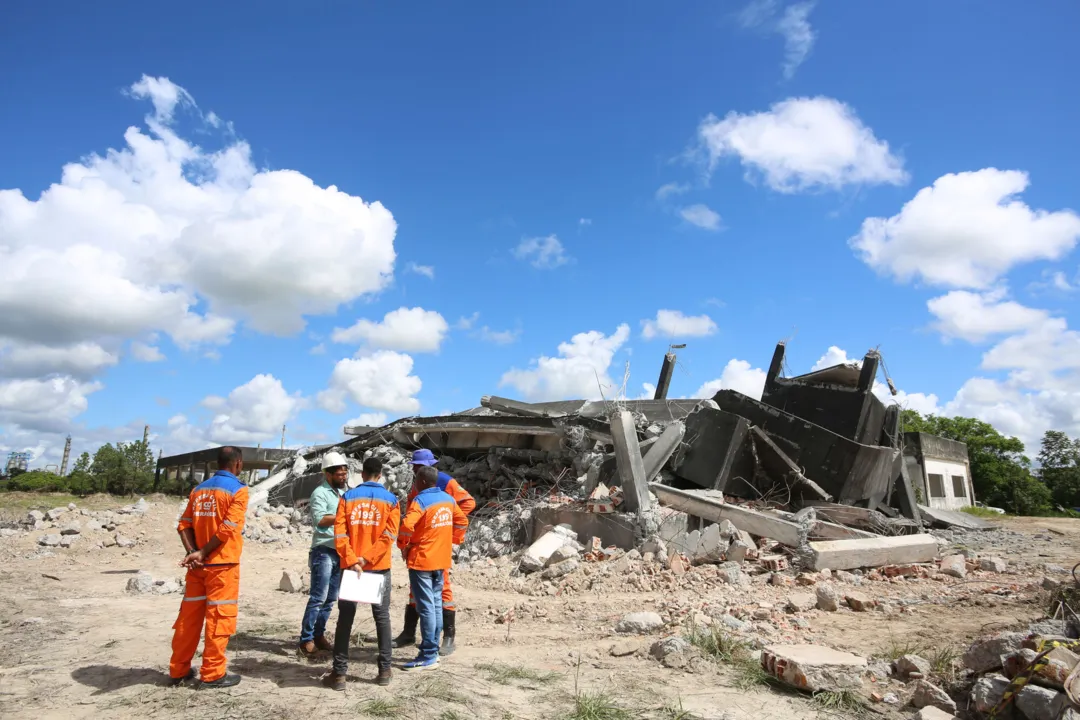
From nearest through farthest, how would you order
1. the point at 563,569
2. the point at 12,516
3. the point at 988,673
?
the point at 988,673
the point at 563,569
the point at 12,516

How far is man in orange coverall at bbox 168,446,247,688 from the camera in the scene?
4.16 m

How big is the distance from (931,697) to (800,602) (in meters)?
2.70

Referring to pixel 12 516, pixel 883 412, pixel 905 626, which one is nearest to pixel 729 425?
pixel 883 412

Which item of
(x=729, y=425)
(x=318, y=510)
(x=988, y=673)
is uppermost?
(x=729, y=425)

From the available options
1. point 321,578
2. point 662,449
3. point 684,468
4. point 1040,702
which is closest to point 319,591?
point 321,578

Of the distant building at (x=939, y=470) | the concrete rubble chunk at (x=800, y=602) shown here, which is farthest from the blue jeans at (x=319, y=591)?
the distant building at (x=939, y=470)

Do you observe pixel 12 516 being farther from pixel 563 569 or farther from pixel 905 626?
pixel 905 626

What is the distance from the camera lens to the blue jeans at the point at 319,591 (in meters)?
5.05

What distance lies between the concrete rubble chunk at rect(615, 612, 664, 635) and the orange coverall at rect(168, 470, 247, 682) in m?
3.31

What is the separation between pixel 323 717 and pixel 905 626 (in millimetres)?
5021

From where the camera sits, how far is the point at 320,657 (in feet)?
16.7

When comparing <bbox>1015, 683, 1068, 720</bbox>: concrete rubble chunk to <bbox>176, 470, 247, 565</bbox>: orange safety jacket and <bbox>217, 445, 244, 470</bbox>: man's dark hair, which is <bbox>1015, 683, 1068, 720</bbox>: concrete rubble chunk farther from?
<bbox>217, 445, 244, 470</bbox>: man's dark hair

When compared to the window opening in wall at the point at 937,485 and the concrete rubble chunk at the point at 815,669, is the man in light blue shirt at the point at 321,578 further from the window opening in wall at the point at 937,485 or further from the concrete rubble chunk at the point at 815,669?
the window opening in wall at the point at 937,485

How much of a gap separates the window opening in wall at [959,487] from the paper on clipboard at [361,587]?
94.9 feet
